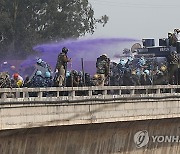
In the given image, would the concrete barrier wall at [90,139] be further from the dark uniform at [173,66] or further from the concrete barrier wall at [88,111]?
the dark uniform at [173,66]

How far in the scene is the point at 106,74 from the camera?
2114 centimetres

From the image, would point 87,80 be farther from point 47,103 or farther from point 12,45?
point 12,45

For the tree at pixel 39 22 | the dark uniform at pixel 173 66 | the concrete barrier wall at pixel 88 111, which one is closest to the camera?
the concrete barrier wall at pixel 88 111

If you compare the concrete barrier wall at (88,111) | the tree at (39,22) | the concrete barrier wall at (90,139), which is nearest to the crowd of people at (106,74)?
the concrete barrier wall at (88,111)

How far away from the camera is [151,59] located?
28188 millimetres

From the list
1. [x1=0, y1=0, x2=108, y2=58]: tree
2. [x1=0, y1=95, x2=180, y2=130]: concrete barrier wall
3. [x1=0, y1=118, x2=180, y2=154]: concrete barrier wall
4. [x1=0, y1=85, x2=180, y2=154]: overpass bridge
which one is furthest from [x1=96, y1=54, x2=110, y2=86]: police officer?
[x1=0, y1=0, x2=108, y2=58]: tree

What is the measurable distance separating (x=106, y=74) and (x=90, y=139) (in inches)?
108

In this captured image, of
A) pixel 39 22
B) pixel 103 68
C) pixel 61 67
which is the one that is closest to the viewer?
pixel 61 67

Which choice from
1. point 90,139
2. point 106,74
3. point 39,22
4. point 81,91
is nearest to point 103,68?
point 106,74

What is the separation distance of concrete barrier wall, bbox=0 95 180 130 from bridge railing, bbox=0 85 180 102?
0.23m

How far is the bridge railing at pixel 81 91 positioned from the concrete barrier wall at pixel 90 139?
80cm

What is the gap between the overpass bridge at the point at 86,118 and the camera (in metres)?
16.6

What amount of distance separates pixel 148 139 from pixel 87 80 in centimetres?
250

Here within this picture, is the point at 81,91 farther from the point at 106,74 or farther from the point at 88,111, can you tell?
the point at 106,74
